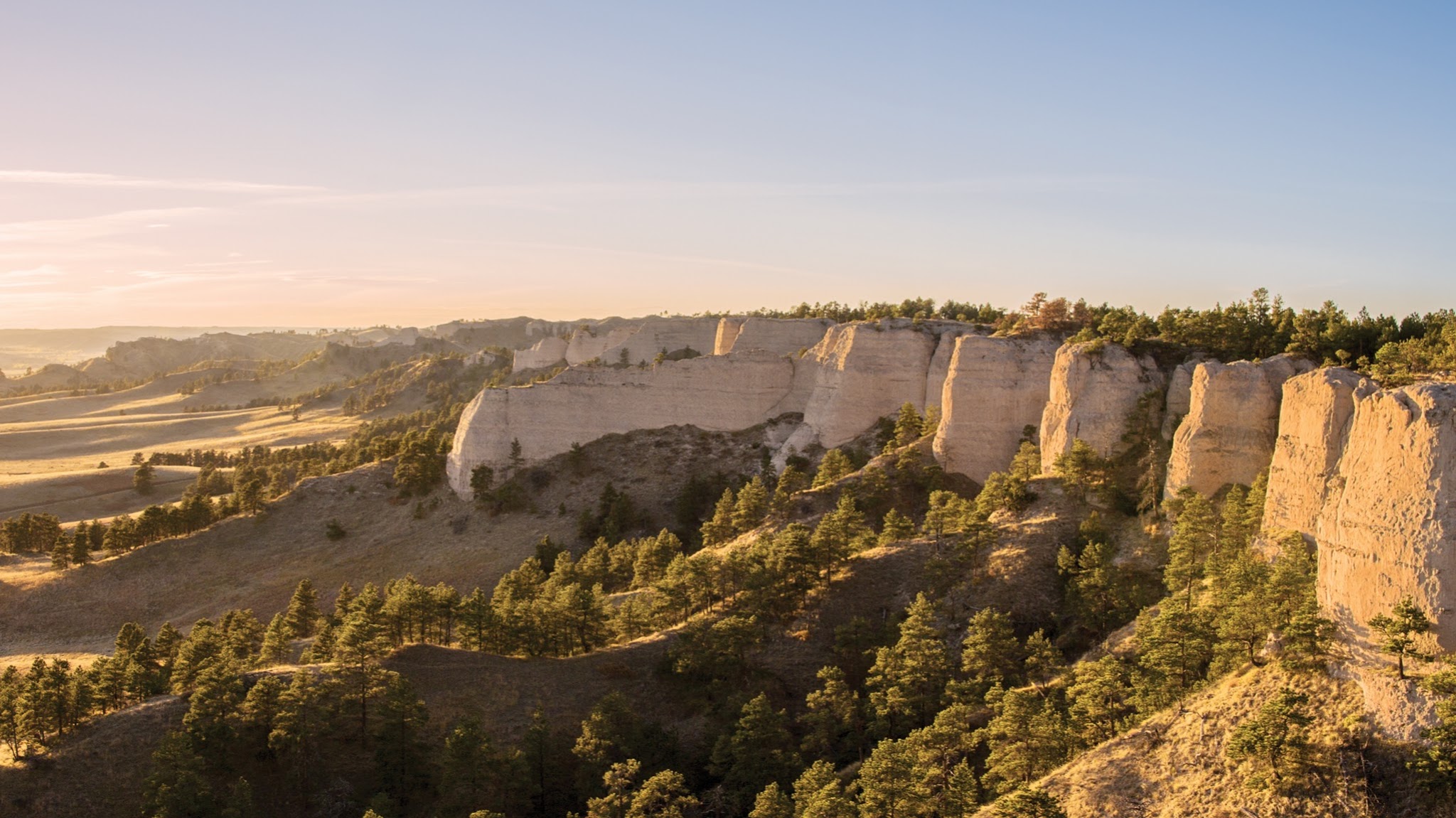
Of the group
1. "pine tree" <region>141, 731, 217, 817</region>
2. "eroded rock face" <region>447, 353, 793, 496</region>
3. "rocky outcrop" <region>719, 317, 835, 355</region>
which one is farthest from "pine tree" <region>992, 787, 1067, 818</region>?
"rocky outcrop" <region>719, 317, 835, 355</region>

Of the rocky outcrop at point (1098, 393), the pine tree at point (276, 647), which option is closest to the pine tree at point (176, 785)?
the pine tree at point (276, 647)

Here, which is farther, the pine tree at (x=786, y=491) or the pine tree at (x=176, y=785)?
the pine tree at (x=786, y=491)

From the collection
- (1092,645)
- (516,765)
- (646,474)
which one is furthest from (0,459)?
(1092,645)

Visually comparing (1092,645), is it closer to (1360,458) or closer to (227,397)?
(1360,458)

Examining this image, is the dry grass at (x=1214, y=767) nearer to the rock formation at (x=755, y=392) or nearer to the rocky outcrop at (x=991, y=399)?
the rocky outcrop at (x=991, y=399)

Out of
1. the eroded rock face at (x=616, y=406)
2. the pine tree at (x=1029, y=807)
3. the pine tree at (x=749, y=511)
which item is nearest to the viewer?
the pine tree at (x=1029, y=807)

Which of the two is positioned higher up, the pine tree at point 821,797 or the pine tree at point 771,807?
the pine tree at point 821,797
